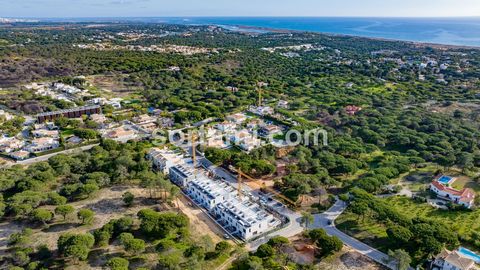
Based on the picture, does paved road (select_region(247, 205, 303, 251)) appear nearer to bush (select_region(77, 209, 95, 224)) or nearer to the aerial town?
the aerial town

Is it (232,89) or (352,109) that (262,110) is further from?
(232,89)

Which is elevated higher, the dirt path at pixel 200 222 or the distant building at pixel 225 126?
the distant building at pixel 225 126

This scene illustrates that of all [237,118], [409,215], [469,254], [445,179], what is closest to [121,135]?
[237,118]

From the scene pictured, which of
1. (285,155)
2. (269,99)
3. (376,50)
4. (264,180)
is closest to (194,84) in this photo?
(269,99)

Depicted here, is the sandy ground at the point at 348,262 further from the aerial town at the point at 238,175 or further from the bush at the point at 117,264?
the bush at the point at 117,264

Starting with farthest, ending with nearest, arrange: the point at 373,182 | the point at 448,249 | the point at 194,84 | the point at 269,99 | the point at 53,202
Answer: the point at 194,84 → the point at 269,99 → the point at 373,182 → the point at 53,202 → the point at 448,249

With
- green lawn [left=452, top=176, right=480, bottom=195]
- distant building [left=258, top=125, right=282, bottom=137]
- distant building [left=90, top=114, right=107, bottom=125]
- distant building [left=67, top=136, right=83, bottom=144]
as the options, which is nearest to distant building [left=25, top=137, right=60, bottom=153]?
distant building [left=67, top=136, right=83, bottom=144]

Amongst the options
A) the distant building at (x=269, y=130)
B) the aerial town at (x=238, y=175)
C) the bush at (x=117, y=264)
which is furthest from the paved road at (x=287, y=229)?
the distant building at (x=269, y=130)

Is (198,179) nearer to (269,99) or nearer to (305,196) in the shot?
(305,196)

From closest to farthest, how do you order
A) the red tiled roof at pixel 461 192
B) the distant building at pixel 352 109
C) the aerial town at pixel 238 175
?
the aerial town at pixel 238 175 → the red tiled roof at pixel 461 192 → the distant building at pixel 352 109
